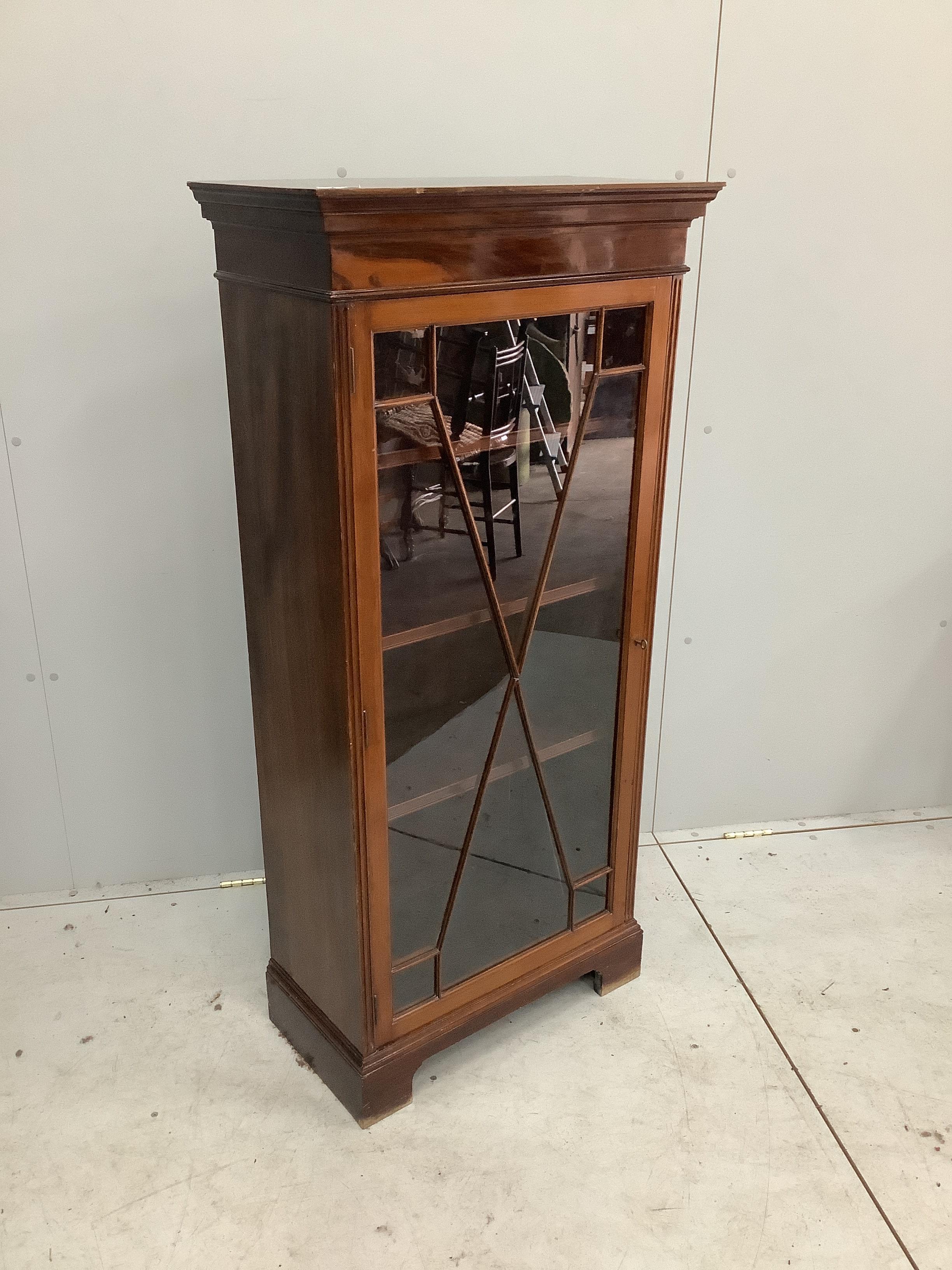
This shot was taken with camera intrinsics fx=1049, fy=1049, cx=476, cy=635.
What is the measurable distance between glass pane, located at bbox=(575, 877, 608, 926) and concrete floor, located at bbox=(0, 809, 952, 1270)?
190 mm

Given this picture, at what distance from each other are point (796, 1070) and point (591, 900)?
17.8 inches

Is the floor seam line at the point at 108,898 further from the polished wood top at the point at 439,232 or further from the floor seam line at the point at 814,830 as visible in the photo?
the polished wood top at the point at 439,232

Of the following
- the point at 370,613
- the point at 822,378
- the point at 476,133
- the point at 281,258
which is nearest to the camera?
the point at 281,258

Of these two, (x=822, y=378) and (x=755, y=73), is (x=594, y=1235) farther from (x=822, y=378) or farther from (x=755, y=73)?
(x=755, y=73)

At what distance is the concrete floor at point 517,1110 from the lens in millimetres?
1531

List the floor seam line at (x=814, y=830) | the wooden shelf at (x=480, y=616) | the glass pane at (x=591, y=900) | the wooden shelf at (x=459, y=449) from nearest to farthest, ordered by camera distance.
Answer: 1. the wooden shelf at (x=459, y=449)
2. the wooden shelf at (x=480, y=616)
3. the glass pane at (x=591, y=900)
4. the floor seam line at (x=814, y=830)

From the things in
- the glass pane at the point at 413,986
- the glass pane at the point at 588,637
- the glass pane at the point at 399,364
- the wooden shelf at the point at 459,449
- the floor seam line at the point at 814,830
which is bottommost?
the floor seam line at the point at 814,830

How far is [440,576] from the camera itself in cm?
151

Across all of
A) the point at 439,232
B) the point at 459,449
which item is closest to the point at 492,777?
the point at 459,449

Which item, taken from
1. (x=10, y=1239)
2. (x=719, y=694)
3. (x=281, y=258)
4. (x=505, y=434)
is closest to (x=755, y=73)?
(x=505, y=434)

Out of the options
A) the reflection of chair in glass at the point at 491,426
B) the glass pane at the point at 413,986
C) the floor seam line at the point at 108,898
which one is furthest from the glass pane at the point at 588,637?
the floor seam line at the point at 108,898

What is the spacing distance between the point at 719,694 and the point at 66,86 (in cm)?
175

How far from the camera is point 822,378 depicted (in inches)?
85.8

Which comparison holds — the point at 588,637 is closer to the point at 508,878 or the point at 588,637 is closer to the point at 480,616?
the point at 480,616
